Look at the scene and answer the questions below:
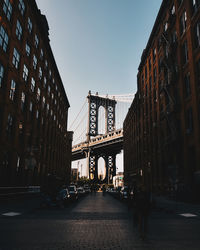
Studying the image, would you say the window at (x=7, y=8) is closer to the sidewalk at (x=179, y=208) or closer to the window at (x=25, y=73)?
the window at (x=25, y=73)

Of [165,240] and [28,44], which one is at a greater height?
[28,44]

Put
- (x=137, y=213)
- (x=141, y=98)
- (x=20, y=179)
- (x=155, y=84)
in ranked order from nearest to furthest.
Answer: (x=137, y=213) → (x=20, y=179) → (x=155, y=84) → (x=141, y=98)

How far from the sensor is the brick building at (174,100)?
24859 millimetres

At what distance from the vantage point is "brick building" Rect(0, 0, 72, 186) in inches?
912

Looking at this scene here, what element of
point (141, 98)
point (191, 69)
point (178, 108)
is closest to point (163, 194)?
A: point (178, 108)

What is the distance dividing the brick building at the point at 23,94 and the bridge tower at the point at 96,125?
77174mm

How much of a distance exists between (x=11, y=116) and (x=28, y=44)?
11212 mm

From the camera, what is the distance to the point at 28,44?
101 feet

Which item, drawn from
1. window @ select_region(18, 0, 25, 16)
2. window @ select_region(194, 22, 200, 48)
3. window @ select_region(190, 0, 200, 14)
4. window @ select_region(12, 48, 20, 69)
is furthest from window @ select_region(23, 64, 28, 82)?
window @ select_region(190, 0, 200, 14)

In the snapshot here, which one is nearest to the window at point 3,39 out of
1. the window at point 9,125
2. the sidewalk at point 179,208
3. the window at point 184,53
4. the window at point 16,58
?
the window at point 16,58

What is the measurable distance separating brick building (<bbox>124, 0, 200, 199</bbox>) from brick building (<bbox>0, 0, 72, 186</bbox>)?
1418 centimetres

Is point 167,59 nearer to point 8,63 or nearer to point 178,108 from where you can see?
point 178,108

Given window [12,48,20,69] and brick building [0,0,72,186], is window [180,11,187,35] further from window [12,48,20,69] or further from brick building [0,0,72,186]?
window [12,48,20,69]

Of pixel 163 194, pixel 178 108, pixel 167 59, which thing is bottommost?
pixel 163 194
